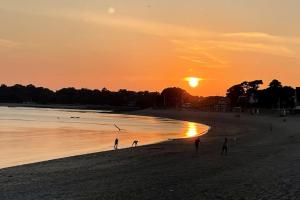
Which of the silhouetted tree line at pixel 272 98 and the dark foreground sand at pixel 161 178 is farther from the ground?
the silhouetted tree line at pixel 272 98

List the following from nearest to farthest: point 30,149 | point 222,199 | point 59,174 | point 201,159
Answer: point 222,199, point 59,174, point 201,159, point 30,149

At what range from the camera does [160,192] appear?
1652 cm

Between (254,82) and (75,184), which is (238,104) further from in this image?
(75,184)

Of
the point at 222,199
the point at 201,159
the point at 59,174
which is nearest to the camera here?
the point at 222,199

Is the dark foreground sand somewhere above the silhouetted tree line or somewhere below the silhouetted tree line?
below

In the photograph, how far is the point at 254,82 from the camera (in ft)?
624

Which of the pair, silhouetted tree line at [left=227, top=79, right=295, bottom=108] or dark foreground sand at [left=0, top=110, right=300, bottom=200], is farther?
silhouetted tree line at [left=227, top=79, right=295, bottom=108]

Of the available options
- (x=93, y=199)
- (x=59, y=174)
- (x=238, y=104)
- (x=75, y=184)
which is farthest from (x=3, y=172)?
(x=238, y=104)

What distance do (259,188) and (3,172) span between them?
13.8 meters

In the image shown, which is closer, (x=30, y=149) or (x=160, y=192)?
(x=160, y=192)

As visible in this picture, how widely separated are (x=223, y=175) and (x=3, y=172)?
37.6 feet

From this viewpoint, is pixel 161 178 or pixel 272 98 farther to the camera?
pixel 272 98

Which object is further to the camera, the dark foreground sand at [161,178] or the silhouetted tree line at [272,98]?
the silhouetted tree line at [272,98]

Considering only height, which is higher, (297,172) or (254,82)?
(254,82)
